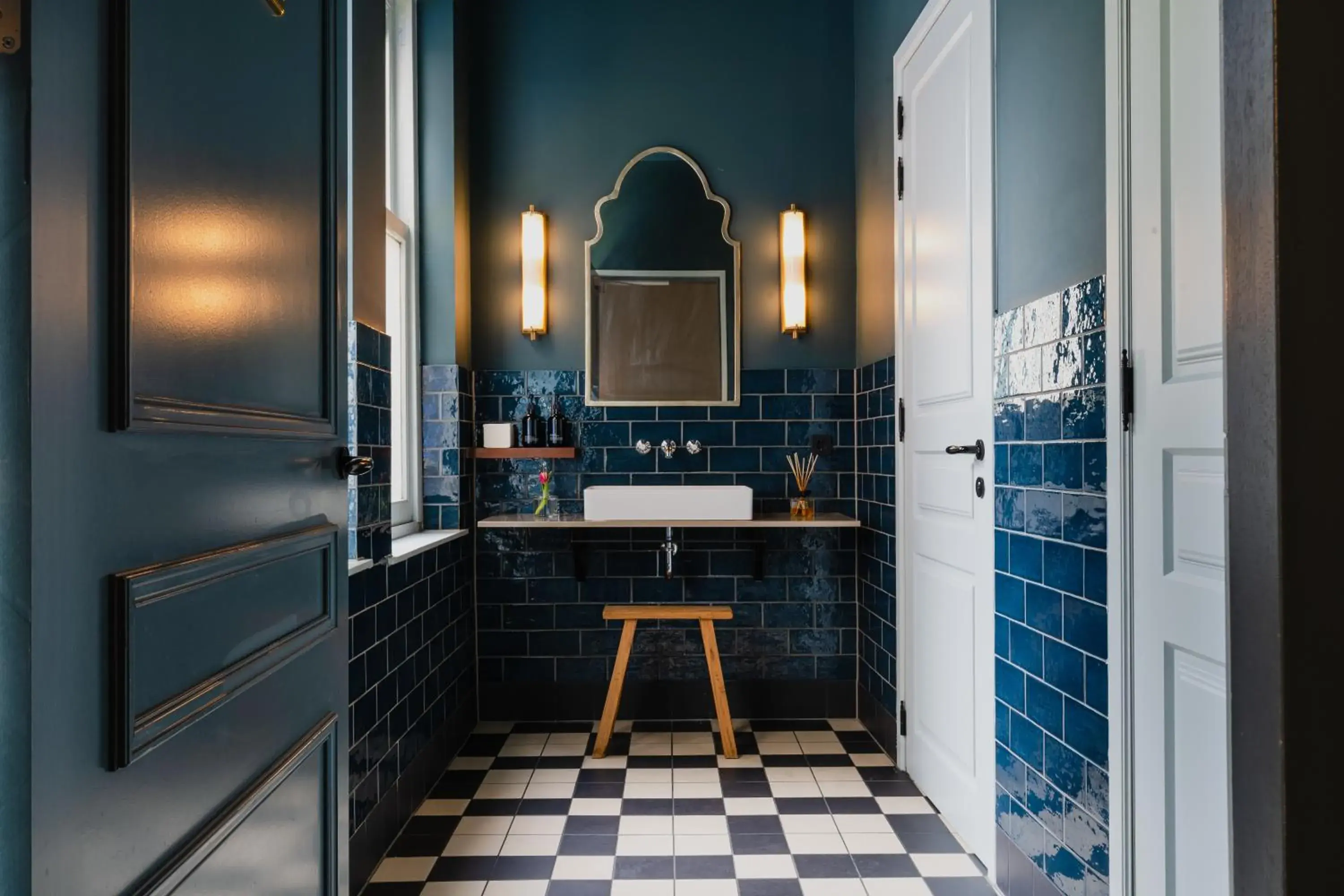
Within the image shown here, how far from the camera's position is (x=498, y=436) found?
3395 mm

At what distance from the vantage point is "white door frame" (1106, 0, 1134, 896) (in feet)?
5.04

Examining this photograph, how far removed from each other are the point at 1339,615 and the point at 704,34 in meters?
3.50

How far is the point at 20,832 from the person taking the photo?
27.1 inches

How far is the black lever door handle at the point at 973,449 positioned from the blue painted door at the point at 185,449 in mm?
1606

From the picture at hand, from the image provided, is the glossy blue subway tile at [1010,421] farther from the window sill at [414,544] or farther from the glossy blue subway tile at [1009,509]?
the window sill at [414,544]

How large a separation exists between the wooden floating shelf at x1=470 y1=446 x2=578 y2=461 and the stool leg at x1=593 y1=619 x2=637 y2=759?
70cm

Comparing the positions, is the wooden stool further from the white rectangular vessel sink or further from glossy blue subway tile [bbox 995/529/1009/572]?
glossy blue subway tile [bbox 995/529/1009/572]

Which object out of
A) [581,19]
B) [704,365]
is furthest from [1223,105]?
[581,19]

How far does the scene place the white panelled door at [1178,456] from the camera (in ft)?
4.28

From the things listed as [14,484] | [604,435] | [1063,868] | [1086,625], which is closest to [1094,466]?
[1086,625]

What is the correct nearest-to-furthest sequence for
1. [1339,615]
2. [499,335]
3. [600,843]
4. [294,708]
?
1. [1339,615]
2. [294,708]
3. [600,843]
4. [499,335]

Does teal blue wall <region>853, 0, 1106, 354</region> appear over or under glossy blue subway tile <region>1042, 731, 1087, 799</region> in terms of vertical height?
over

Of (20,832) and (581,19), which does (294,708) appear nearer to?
(20,832)

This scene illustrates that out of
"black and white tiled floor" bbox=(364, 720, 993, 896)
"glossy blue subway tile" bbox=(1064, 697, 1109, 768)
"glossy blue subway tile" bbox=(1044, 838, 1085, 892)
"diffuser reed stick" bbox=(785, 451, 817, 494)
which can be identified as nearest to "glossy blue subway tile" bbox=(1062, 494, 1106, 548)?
"glossy blue subway tile" bbox=(1064, 697, 1109, 768)
